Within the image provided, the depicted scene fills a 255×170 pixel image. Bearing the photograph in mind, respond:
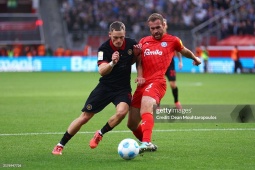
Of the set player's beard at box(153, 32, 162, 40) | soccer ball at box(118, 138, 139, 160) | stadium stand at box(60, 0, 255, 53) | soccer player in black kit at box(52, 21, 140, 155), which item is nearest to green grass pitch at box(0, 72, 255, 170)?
soccer ball at box(118, 138, 139, 160)

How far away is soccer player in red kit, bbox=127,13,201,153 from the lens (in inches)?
415

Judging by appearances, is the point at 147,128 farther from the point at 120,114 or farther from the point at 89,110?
the point at 89,110

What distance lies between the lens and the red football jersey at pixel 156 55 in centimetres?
1081

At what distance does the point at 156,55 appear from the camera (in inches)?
427

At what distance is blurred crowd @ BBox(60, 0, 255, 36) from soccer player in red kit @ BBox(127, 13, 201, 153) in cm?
3485

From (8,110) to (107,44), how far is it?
8.82 meters

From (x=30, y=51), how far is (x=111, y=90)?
1564 inches

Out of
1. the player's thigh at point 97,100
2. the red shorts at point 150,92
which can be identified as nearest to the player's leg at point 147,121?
the red shorts at point 150,92

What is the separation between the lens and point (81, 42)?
161 feet

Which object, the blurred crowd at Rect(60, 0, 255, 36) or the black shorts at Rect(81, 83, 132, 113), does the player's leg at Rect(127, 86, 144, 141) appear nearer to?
the black shorts at Rect(81, 83, 132, 113)

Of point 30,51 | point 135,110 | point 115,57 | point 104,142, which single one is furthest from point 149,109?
point 30,51

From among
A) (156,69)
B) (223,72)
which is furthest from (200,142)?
(223,72)

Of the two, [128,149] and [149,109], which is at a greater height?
[149,109]

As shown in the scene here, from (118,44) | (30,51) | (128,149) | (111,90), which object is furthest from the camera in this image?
(30,51)
